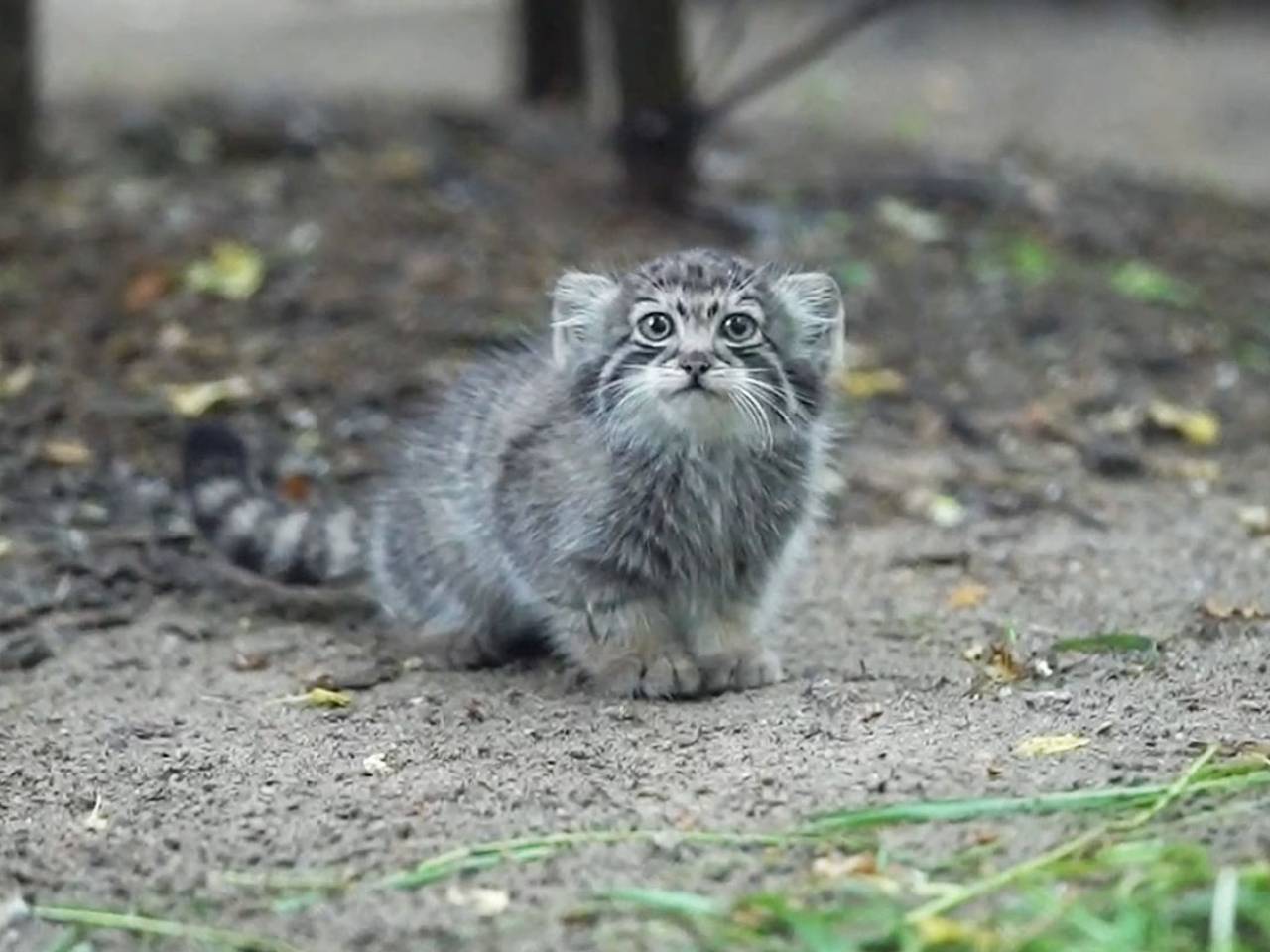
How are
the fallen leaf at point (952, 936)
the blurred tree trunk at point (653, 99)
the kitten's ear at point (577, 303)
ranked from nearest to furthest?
the fallen leaf at point (952, 936)
the kitten's ear at point (577, 303)
the blurred tree trunk at point (653, 99)

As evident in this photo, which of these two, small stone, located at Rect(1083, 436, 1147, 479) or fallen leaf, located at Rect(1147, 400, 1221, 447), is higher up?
fallen leaf, located at Rect(1147, 400, 1221, 447)

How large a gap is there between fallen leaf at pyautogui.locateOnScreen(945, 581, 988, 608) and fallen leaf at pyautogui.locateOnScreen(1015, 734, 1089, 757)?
1674 mm

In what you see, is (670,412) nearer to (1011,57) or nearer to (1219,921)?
(1219,921)

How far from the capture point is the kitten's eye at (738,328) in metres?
5.14

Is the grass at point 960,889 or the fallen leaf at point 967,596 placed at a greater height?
the grass at point 960,889

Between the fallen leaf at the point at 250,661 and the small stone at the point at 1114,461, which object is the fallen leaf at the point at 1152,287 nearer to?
the small stone at the point at 1114,461

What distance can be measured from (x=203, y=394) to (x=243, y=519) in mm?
1290

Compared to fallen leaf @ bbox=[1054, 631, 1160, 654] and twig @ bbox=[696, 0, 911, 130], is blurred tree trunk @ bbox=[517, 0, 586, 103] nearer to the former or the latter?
twig @ bbox=[696, 0, 911, 130]

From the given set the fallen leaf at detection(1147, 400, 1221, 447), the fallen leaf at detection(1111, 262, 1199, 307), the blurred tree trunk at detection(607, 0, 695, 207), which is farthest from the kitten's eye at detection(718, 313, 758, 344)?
the fallen leaf at detection(1111, 262, 1199, 307)

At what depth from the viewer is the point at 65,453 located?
7.07 meters

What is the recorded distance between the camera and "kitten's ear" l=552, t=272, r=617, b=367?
17.6 ft

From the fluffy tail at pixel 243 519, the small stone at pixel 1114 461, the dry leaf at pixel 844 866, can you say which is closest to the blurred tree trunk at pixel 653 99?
the small stone at pixel 1114 461

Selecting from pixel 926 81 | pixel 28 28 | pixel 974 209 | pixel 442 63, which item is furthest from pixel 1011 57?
pixel 28 28

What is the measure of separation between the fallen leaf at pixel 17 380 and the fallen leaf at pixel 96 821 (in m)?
3.28
